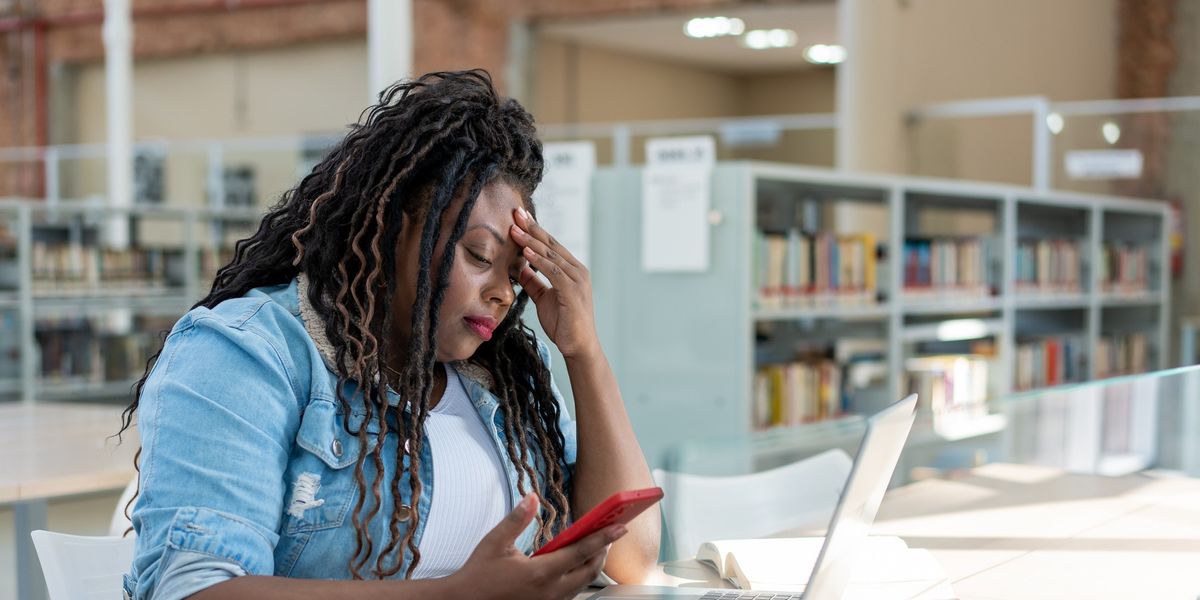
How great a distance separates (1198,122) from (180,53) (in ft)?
29.5

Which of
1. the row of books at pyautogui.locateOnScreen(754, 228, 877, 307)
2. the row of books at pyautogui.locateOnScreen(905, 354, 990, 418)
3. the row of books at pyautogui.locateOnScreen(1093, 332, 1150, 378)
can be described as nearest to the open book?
the row of books at pyautogui.locateOnScreen(754, 228, 877, 307)

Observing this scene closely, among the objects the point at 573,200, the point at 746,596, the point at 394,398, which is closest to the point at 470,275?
the point at 394,398

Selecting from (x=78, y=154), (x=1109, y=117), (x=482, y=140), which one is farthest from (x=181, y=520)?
(x=78, y=154)

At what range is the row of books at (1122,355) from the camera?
6.98 m

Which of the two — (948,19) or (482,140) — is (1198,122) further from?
(482,140)

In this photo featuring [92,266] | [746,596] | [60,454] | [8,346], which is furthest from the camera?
[92,266]

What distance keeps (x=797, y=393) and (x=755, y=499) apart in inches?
107

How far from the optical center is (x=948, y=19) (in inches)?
366

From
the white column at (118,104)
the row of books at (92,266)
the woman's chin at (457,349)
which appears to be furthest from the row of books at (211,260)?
the woman's chin at (457,349)

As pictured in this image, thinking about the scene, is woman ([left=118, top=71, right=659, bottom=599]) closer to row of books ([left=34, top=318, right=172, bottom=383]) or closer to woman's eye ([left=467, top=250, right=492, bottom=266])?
woman's eye ([left=467, top=250, right=492, bottom=266])

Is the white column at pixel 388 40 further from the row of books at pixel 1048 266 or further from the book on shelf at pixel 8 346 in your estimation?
the row of books at pixel 1048 266

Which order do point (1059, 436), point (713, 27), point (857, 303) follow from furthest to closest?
point (713, 27)
point (857, 303)
point (1059, 436)

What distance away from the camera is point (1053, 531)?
5.91 feet

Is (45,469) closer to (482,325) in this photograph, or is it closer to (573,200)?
(482,325)
